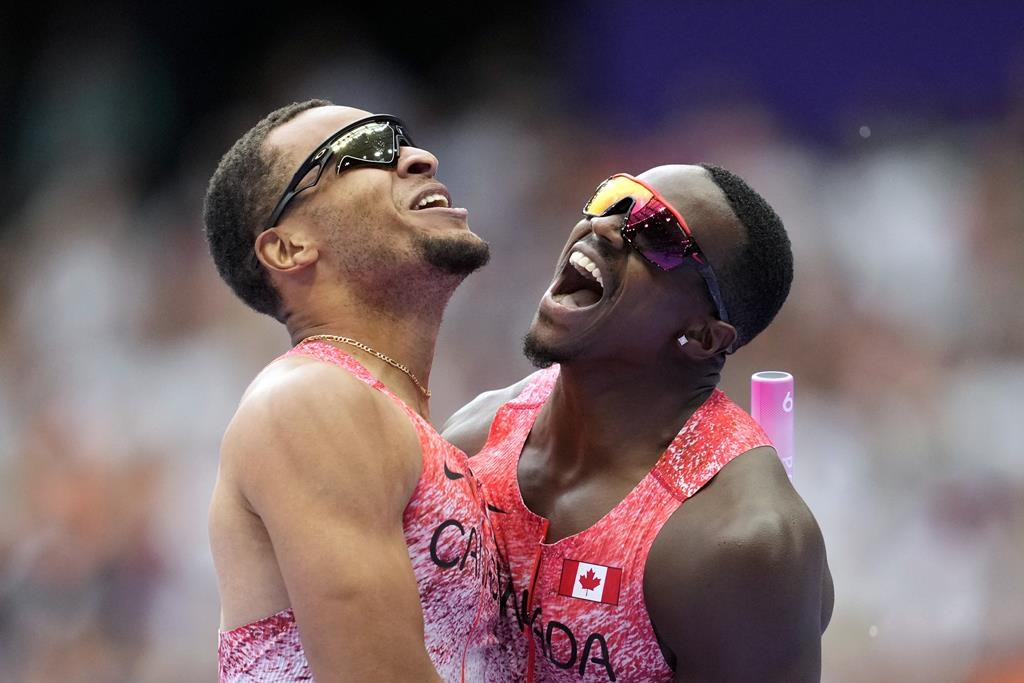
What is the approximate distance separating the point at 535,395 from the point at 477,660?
2.53ft

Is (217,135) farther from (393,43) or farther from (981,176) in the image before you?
(981,176)

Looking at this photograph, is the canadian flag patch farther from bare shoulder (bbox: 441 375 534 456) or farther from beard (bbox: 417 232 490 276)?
beard (bbox: 417 232 490 276)

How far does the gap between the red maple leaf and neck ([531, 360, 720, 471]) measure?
28 cm

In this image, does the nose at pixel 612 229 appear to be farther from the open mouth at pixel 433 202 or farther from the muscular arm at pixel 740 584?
the muscular arm at pixel 740 584

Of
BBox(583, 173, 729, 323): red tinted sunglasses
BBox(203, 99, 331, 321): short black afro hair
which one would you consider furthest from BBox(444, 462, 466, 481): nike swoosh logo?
BBox(583, 173, 729, 323): red tinted sunglasses

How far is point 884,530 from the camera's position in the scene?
18.2 feet

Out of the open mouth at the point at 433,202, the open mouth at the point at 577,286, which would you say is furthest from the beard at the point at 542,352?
the open mouth at the point at 433,202

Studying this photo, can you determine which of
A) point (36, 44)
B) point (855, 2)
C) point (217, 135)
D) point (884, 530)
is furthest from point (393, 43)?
point (884, 530)

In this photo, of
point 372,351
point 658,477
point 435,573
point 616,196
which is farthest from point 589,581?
point 616,196

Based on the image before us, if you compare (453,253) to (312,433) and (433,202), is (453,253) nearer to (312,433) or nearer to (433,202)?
(433,202)

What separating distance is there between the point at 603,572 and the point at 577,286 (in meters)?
0.77

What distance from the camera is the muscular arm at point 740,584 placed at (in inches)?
90.2

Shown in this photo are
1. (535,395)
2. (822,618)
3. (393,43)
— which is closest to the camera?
(822,618)

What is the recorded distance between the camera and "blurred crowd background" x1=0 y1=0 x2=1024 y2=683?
5.42m
